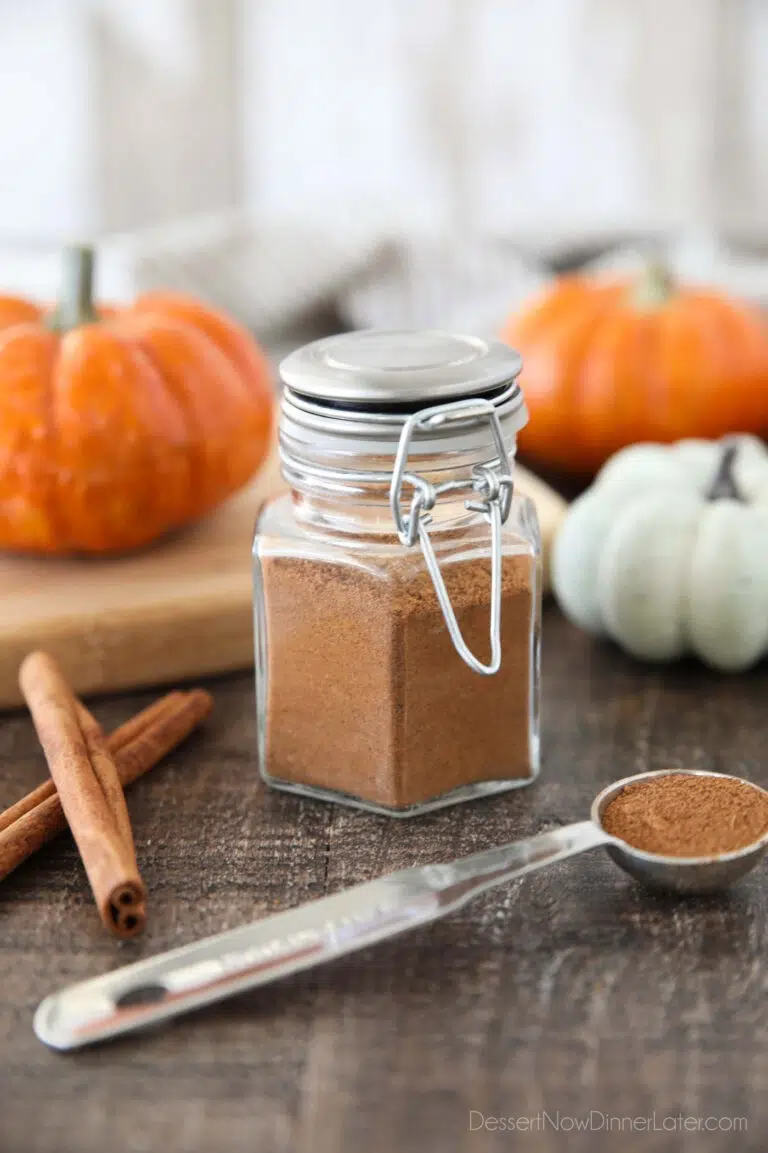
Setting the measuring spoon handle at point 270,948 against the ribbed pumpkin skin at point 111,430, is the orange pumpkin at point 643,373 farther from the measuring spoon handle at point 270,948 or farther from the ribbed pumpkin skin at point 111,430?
the measuring spoon handle at point 270,948

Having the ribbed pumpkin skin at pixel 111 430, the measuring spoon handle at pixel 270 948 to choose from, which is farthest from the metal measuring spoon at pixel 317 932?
the ribbed pumpkin skin at pixel 111 430

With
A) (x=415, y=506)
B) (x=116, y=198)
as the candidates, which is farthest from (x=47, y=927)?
(x=116, y=198)

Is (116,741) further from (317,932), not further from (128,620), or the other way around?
(317,932)

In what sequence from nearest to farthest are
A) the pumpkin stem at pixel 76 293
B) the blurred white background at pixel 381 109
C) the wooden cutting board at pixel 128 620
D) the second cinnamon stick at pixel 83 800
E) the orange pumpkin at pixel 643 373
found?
the second cinnamon stick at pixel 83 800 < the wooden cutting board at pixel 128 620 < the pumpkin stem at pixel 76 293 < the orange pumpkin at pixel 643 373 < the blurred white background at pixel 381 109

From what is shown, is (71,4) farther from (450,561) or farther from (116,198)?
(450,561)

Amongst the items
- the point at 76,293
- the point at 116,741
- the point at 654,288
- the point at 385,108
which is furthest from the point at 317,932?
the point at 385,108

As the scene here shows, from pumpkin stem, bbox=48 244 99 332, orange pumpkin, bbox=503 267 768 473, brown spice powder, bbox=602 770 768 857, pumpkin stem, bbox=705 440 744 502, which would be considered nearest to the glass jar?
brown spice powder, bbox=602 770 768 857

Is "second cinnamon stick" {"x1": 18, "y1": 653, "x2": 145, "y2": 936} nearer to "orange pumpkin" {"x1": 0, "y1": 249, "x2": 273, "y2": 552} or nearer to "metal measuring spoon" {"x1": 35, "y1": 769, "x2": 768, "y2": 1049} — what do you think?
"metal measuring spoon" {"x1": 35, "y1": 769, "x2": 768, "y2": 1049}
